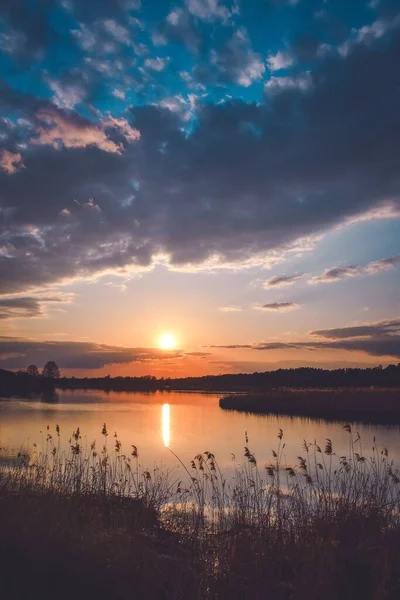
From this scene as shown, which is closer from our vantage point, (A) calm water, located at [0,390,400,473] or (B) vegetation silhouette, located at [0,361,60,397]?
(A) calm water, located at [0,390,400,473]

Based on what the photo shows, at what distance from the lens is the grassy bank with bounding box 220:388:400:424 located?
44.5 metres

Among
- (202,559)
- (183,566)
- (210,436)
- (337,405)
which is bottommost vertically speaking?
(210,436)

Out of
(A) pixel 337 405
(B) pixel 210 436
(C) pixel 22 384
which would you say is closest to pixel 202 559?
(B) pixel 210 436

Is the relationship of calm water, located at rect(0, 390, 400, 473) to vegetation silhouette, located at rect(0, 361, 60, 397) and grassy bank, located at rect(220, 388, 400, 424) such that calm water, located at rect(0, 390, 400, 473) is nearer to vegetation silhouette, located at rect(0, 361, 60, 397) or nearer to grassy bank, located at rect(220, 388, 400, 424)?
grassy bank, located at rect(220, 388, 400, 424)

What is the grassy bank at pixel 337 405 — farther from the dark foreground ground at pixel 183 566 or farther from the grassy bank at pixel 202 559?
the dark foreground ground at pixel 183 566

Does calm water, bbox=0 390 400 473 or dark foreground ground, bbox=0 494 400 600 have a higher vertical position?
dark foreground ground, bbox=0 494 400 600

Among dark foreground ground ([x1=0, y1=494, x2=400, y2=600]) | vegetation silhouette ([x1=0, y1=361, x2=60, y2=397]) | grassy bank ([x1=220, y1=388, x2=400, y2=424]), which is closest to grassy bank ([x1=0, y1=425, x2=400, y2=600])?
dark foreground ground ([x1=0, y1=494, x2=400, y2=600])

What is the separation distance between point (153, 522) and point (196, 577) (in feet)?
15.5

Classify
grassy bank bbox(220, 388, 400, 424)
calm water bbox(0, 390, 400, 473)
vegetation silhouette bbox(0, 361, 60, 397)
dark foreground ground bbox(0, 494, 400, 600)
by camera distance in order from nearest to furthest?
dark foreground ground bbox(0, 494, 400, 600)
calm water bbox(0, 390, 400, 473)
grassy bank bbox(220, 388, 400, 424)
vegetation silhouette bbox(0, 361, 60, 397)

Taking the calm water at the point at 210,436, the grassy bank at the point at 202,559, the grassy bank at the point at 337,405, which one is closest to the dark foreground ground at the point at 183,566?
the grassy bank at the point at 202,559

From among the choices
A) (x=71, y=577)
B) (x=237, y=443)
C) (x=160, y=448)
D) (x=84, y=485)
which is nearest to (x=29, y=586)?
(x=71, y=577)

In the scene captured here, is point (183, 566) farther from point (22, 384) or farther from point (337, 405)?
point (22, 384)

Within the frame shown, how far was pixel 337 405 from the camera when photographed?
162 ft

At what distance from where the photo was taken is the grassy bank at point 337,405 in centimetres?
4453
